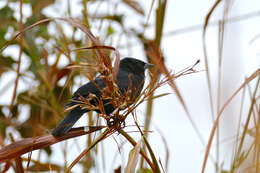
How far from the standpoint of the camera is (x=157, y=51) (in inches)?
69.6

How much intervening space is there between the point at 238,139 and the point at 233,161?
0.11 metres

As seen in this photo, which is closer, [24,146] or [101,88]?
[24,146]

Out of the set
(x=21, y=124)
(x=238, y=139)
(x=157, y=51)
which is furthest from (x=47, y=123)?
(x=238, y=139)

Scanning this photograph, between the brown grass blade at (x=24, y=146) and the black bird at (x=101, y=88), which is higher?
the black bird at (x=101, y=88)

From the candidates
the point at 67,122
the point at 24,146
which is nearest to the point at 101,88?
the point at 67,122

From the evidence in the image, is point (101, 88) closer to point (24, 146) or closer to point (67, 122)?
point (67, 122)

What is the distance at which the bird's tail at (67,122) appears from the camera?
170 centimetres

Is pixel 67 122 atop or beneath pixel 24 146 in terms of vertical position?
atop

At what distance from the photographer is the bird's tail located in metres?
1.70

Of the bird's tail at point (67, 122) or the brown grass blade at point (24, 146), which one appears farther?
the bird's tail at point (67, 122)

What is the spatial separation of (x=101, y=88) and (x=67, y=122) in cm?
34

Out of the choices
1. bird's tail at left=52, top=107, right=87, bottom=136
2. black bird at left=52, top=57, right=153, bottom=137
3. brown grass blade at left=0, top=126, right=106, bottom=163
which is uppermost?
black bird at left=52, top=57, right=153, bottom=137

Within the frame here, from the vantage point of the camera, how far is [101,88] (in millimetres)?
2352

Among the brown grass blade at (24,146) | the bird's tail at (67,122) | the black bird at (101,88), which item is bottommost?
the brown grass blade at (24,146)
